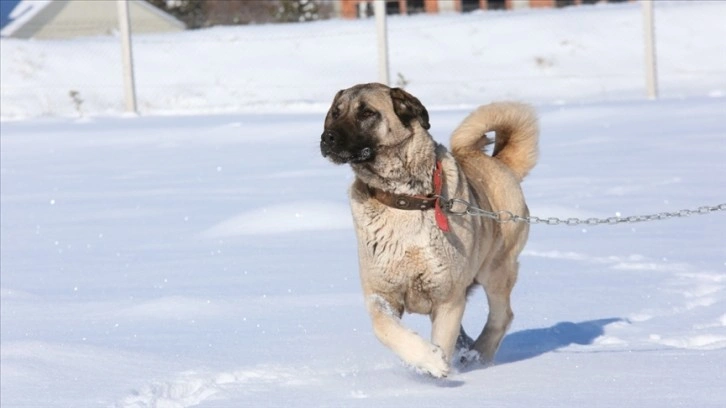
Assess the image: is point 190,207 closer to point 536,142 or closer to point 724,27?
point 536,142

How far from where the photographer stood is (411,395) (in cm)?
442

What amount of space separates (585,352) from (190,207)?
5.52 meters

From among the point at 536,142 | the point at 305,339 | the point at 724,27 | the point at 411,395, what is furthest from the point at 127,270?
the point at 724,27

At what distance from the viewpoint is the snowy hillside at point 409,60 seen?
2211cm

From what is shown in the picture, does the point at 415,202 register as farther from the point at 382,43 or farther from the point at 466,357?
the point at 382,43

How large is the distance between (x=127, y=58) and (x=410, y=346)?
1218 cm

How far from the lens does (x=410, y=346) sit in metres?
4.51

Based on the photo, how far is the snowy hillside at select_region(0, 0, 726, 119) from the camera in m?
22.1

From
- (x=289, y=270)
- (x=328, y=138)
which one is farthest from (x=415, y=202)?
(x=289, y=270)

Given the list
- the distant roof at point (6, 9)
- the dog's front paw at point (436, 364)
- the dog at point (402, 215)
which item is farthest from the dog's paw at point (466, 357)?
the distant roof at point (6, 9)

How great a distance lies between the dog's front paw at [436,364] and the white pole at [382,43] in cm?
1104

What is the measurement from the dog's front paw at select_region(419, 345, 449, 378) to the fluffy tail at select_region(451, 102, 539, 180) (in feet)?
4.53

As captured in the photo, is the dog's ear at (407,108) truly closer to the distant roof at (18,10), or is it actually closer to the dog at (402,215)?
the dog at (402,215)

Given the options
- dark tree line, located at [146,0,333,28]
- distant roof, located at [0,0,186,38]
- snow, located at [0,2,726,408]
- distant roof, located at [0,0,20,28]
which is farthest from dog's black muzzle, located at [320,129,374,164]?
distant roof, located at [0,0,20,28]
